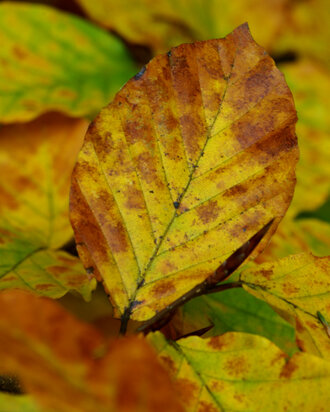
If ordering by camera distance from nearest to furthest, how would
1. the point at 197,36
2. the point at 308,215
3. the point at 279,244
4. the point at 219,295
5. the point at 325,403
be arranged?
the point at 325,403
the point at 219,295
the point at 279,244
the point at 308,215
the point at 197,36

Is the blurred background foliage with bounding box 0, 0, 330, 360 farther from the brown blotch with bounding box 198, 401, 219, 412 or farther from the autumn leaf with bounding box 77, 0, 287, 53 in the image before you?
the brown blotch with bounding box 198, 401, 219, 412

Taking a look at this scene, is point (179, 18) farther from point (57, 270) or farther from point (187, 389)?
point (187, 389)

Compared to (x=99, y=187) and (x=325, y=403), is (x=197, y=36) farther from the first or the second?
(x=325, y=403)

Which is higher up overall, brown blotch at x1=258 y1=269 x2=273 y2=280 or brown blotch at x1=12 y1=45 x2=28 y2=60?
brown blotch at x1=12 y1=45 x2=28 y2=60

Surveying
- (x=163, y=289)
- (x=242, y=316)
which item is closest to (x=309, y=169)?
(x=242, y=316)

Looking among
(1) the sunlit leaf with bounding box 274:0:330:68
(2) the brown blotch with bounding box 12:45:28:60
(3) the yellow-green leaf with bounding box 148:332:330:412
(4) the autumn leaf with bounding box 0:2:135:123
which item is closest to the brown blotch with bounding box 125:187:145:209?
(3) the yellow-green leaf with bounding box 148:332:330:412

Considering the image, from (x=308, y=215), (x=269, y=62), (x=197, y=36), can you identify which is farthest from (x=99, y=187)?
(x=197, y=36)
